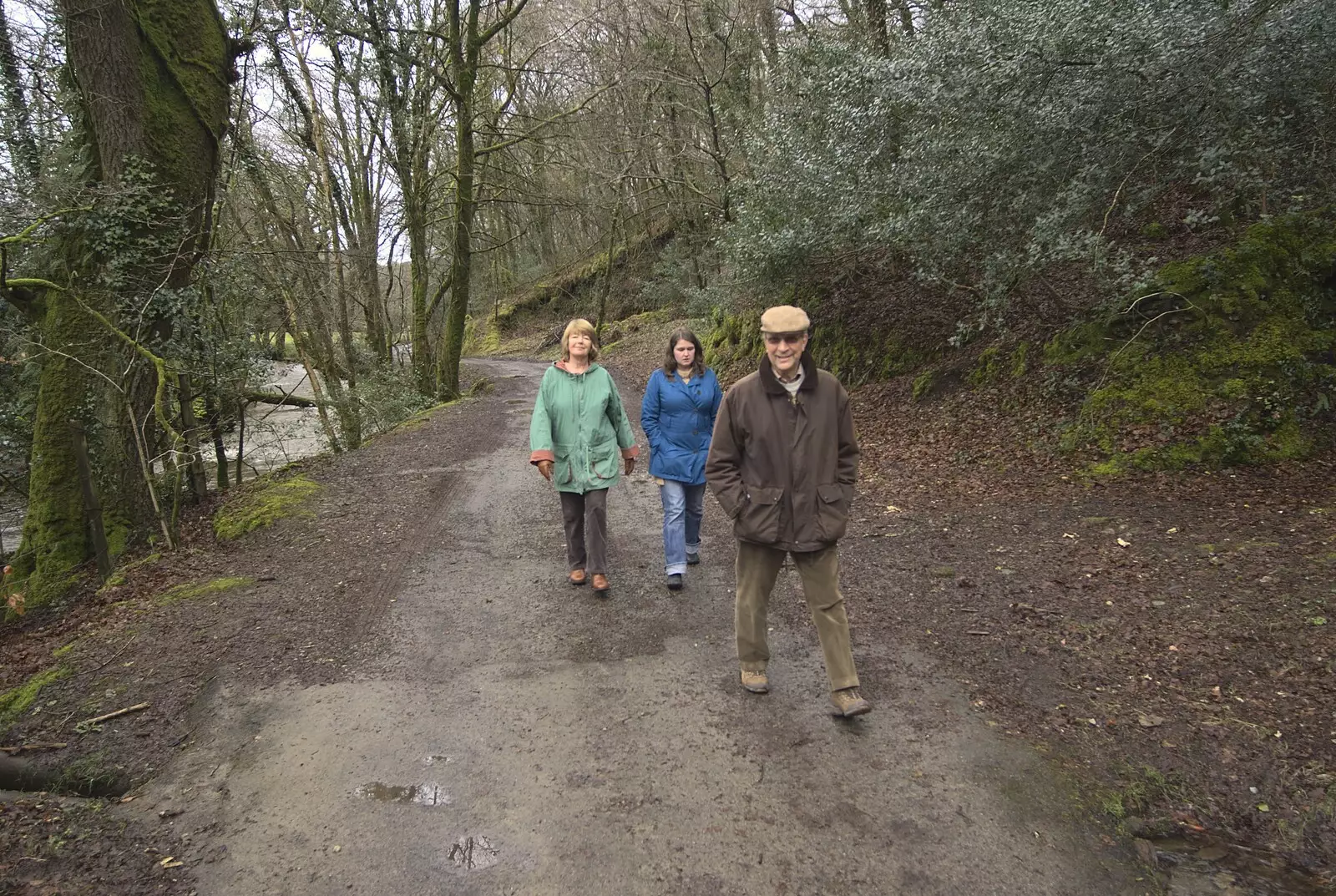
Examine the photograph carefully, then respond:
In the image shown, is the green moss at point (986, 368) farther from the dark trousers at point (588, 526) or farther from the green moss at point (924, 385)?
the dark trousers at point (588, 526)

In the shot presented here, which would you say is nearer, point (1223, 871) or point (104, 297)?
point (1223, 871)

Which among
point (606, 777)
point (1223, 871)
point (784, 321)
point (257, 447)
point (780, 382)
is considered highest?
point (784, 321)

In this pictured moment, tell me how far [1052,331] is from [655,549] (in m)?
5.96

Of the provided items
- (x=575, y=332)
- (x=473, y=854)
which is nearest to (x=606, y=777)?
(x=473, y=854)

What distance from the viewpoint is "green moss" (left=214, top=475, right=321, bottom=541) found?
7.47 m

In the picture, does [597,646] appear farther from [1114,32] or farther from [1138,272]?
[1138,272]

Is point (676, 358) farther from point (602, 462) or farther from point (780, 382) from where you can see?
point (780, 382)

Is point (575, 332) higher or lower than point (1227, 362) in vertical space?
higher

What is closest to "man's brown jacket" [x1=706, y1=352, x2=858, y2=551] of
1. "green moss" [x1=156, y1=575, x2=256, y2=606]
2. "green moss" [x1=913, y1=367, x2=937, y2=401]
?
"green moss" [x1=156, y1=575, x2=256, y2=606]

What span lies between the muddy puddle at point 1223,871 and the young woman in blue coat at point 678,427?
3241 millimetres

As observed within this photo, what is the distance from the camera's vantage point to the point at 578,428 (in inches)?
202

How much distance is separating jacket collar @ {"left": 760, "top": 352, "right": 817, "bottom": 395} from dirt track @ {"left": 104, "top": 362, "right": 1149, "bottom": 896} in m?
1.65

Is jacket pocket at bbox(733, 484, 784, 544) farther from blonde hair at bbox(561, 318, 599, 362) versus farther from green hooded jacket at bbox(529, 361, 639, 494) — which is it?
blonde hair at bbox(561, 318, 599, 362)

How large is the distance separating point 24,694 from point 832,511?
15.8 feet
